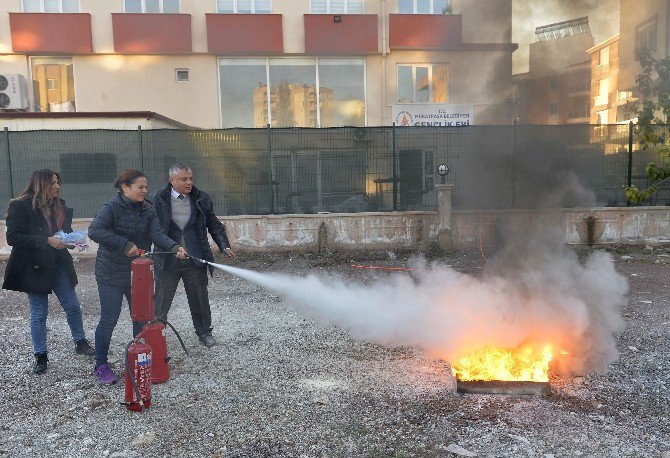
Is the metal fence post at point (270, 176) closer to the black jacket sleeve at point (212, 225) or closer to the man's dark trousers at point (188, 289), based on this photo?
the black jacket sleeve at point (212, 225)

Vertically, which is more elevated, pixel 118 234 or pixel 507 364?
pixel 118 234

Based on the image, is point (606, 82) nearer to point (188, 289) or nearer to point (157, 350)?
point (188, 289)

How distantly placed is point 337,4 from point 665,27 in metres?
13.4

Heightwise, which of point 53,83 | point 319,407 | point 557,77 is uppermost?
point 53,83

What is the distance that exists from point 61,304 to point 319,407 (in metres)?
2.66

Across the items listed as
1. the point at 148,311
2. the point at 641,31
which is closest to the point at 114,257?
the point at 148,311

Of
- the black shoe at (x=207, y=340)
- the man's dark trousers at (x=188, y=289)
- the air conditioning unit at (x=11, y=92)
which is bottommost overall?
the black shoe at (x=207, y=340)

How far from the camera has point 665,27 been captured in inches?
173

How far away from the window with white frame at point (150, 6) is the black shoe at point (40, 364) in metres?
14.0

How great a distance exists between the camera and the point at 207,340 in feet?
16.5

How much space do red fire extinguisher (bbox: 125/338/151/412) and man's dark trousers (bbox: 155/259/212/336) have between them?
114 centimetres

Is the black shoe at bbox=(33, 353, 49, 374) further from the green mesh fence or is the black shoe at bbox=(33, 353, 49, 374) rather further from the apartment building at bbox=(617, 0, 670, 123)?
the green mesh fence

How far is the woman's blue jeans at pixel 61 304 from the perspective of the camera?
4430 mm

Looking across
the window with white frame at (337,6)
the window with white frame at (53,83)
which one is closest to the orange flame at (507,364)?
the window with white frame at (337,6)
